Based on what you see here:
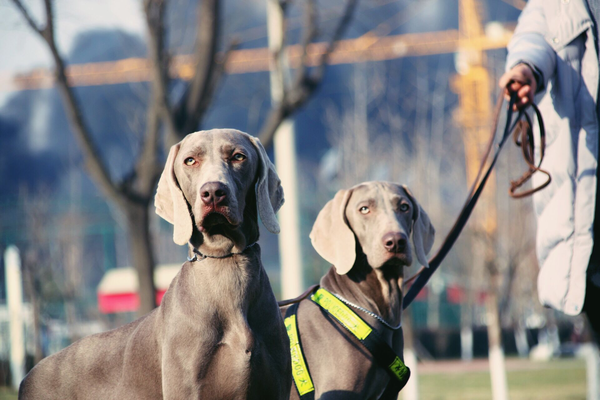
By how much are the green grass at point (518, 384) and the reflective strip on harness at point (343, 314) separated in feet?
22.5

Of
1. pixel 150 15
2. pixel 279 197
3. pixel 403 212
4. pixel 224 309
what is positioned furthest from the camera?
pixel 150 15

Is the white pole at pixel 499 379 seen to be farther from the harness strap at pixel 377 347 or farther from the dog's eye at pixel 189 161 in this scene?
the dog's eye at pixel 189 161

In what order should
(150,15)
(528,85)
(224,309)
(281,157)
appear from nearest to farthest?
(224,309) → (528,85) → (150,15) → (281,157)

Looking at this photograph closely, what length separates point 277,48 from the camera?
970 centimetres

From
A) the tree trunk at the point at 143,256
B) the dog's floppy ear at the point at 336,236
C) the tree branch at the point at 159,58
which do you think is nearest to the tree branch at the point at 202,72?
the tree branch at the point at 159,58

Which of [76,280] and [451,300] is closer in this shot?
[76,280]

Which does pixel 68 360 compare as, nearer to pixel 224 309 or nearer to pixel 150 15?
pixel 224 309

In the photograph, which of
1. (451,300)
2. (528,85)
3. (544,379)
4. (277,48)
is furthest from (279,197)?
(451,300)

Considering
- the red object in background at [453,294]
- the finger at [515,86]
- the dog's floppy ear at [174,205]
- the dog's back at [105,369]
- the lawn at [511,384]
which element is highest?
the finger at [515,86]

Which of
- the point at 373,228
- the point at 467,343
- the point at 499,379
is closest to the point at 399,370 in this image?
the point at 373,228

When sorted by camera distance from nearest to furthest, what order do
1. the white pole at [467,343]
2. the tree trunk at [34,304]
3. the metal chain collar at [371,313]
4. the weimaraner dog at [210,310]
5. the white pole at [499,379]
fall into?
the weimaraner dog at [210,310], the metal chain collar at [371,313], the white pole at [499,379], the tree trunk at [34,304], the white pole at [467,343]

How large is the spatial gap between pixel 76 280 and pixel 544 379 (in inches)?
597

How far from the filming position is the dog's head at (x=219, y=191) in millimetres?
3133

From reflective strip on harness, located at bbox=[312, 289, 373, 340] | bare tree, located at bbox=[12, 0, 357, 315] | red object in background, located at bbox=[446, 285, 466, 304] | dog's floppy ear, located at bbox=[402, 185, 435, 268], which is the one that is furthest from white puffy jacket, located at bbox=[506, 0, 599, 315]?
red object in background, located at bbox=[446, 285, 466, 304]
